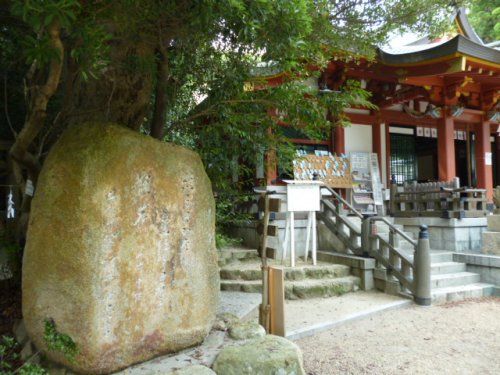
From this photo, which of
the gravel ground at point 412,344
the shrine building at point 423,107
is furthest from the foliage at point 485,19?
the gravel ground at point 412,344

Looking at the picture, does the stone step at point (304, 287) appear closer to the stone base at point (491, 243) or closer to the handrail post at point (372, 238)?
the handrail post at point (372, 238)

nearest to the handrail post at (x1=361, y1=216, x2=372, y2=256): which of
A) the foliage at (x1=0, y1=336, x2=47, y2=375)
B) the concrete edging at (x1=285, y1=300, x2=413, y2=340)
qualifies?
the concrete edging at (x1=285, y1=300, x2=413, y2=340)

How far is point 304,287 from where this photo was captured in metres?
6.70

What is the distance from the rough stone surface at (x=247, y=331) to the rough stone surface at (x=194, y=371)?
75 centimetres

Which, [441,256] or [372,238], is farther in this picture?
[441,256]

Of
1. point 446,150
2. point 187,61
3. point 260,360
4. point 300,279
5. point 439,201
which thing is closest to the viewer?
point 260,360

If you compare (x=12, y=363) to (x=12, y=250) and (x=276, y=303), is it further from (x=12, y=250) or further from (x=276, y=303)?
(x=276, y=303)

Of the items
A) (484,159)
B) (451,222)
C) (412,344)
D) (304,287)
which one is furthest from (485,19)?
(412,344)

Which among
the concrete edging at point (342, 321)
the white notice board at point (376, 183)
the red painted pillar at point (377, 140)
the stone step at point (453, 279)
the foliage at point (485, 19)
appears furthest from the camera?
the foliage at point (485, 19)

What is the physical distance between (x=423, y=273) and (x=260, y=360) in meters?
4.04

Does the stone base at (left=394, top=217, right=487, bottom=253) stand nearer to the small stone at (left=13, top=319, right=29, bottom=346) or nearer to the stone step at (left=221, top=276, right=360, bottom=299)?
the stone step at (left=221, top=276, right=360, bottom=299)

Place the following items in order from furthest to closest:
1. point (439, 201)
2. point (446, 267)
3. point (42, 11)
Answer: point (439, 201) < point (446, 267) < point (42, 11)

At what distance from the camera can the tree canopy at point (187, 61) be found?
9.83 ft

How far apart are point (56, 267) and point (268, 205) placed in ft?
7.42
